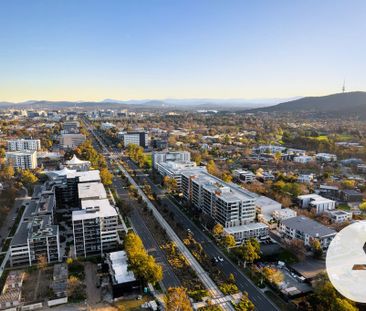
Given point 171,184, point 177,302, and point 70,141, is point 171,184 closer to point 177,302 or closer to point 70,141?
point 177,302

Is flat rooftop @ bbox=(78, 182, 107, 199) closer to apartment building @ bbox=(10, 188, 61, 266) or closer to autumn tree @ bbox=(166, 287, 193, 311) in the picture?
apartment building @ bbox=(10, 188, 61, 266)

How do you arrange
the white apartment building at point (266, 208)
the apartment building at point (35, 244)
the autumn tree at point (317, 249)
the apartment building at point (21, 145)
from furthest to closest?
the apartment building at point (21, 145) < the white apartment building at point (266, 208) < the autumn tree at point (317, 249) < the apartment building at point (35, 244)

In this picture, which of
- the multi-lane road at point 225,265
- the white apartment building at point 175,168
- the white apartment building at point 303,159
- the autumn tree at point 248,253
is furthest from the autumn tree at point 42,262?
the white apartment building at point 303,159

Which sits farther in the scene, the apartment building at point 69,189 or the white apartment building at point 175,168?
the white apartment building at point 175,168

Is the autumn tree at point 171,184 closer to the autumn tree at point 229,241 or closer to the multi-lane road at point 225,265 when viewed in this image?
the multi-lane road at point 225,265

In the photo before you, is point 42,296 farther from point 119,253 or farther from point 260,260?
point 260,260

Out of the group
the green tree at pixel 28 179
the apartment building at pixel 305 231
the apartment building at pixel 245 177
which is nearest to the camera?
the apartment building at pixel 305 231

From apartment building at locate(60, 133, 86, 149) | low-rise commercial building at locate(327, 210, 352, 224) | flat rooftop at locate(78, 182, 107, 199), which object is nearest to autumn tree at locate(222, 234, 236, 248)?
low-rise commercial building at locate(327, 210, 352, 224)
